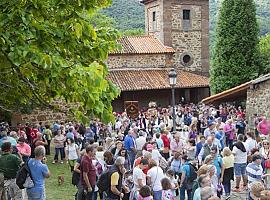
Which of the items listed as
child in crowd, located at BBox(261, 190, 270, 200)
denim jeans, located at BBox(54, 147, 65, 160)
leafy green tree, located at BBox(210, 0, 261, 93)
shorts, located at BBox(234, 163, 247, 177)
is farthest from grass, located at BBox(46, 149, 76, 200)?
leafy green tree, located at BBox(210, 0, 261, 93)

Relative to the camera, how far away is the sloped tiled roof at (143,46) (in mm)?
37719

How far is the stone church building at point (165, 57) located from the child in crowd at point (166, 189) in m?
25.5

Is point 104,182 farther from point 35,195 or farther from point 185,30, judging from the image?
point 185,30

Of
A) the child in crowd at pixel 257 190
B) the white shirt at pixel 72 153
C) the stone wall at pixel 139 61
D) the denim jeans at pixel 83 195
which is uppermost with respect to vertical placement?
the stone wall at pixel 139 61

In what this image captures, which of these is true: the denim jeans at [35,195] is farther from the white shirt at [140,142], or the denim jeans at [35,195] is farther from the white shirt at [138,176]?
the white shirt at [140,142]

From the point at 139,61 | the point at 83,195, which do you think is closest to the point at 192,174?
the point at 83,195

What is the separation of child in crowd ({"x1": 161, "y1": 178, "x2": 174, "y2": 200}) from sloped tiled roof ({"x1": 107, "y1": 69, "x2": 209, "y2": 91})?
25.5 m

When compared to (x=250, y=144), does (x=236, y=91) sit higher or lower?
higher

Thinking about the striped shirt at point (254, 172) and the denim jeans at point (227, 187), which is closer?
the striped shirt at point (254, 172)

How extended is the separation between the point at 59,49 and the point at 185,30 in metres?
37.0

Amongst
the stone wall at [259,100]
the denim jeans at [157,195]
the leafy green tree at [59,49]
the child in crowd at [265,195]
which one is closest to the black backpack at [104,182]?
the denim jeans at [157,195]

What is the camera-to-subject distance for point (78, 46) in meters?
6.54

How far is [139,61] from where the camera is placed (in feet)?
124

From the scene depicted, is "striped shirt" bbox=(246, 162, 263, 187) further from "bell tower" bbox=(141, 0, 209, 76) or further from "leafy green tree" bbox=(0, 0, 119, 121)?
"bell tower" bbox=(141, 0, 209, 76)
